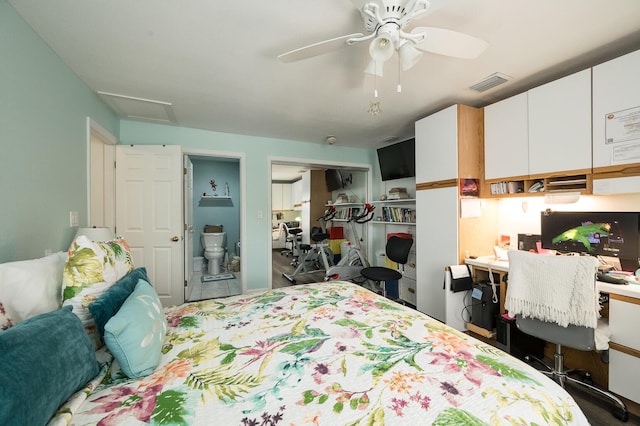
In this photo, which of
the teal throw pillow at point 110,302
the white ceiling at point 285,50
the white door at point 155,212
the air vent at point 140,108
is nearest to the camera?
the teal throw pillow at point 110,302

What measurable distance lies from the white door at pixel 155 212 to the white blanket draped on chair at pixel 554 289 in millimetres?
3398

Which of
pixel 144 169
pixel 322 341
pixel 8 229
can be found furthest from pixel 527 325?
pixel 144 169

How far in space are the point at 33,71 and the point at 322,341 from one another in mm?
2387

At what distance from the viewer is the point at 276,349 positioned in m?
1.14

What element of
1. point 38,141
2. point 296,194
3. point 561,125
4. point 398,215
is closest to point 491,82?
point 561,125

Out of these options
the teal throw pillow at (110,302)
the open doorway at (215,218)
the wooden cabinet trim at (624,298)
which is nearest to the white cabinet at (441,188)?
the wooden cabinet trim at (624,298)

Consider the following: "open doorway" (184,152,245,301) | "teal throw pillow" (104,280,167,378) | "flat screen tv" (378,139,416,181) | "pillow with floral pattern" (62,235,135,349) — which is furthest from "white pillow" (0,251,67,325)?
"open doorway" (184,152,245,301)

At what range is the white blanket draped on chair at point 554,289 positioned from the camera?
158 cm

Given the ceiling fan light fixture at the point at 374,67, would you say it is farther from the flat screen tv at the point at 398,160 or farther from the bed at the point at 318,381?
the flat screen tv at the point at 398,160

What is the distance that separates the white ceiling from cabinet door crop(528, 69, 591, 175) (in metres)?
0.18

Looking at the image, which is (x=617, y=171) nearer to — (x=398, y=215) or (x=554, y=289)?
(x=554, y=289)

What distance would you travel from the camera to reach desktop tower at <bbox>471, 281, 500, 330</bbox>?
243 centimetres

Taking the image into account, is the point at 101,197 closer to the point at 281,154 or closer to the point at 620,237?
the point at 281,154

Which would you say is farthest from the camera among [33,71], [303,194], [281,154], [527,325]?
[303,194]
